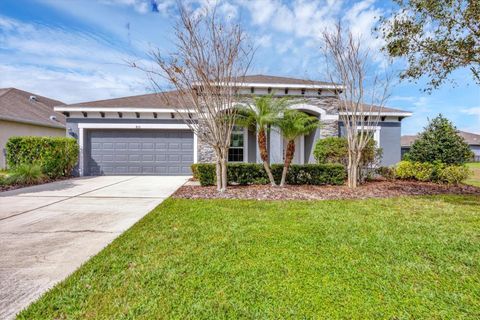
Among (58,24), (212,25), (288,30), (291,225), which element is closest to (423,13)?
(288,30)

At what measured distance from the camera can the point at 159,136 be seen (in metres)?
13.0

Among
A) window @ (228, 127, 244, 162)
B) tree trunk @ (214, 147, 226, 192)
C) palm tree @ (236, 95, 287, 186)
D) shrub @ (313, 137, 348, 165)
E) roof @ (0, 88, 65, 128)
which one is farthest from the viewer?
roof @ (0, 88, 65, 128)

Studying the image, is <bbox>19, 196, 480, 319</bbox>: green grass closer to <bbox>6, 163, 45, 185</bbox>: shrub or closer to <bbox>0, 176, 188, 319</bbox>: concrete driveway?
<bbox>0, 176, 188, 319</bbox>: concrete driveway

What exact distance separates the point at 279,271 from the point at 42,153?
1219 cm

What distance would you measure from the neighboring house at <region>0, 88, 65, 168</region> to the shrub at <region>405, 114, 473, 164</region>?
67.9 ft

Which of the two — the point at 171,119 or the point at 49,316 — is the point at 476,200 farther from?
the point at 171,119

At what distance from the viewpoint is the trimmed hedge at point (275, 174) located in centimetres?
888

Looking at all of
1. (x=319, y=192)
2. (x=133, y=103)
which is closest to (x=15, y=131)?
(x=133, y=103)

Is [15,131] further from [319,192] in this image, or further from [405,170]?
[405,170]

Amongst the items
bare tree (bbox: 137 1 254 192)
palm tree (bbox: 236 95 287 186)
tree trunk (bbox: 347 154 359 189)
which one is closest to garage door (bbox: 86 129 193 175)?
bare tree (bbox: 137 1 254 192)

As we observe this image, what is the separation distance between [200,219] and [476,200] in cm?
783

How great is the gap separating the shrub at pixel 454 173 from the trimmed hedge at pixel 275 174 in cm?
385

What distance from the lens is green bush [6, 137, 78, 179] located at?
10.2 meters

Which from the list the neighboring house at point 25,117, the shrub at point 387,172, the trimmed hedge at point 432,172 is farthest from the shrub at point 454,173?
the neighboring house at point 25,117
